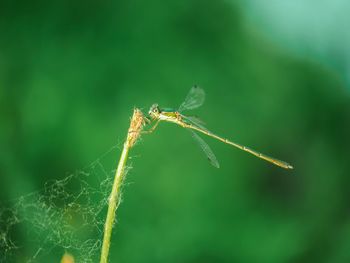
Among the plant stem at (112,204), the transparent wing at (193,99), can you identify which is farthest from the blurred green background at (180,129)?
the plant stem at (112,204)

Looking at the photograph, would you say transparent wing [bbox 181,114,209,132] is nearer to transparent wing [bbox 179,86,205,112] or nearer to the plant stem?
transparent wing [bbox 179,86,205,112]

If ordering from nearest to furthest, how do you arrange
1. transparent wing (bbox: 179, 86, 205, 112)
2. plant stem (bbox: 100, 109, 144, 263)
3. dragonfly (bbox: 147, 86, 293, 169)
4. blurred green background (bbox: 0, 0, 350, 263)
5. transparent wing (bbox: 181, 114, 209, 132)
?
plant stem (bbox: 100, 109, 144, 263) → dragonfly (bbox: 147, 86, 293, 169) → transparent wing (bbox: 181, 114, 209, 132) → transparent wing (bbox: 179, 86, 205, 112) → blurred green background (bbox: 0, 0, 350, 263)

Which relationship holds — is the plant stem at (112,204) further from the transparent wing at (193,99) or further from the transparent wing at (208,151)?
the transparent wing at (193,99)

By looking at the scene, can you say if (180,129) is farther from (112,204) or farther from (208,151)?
(112,204)

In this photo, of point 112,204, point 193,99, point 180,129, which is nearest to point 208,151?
point 193,99

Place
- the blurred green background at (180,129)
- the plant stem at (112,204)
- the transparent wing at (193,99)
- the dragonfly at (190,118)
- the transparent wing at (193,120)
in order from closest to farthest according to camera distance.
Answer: the plant stem at (112,204)
the dragonfly at (190,118)
the transparent wing at (193,120)
the transparent wing at (193,99)
the blurred green background at (180,129)

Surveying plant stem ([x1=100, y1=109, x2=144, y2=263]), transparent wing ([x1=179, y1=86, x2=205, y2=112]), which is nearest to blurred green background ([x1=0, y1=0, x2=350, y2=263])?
transparent wing ([x1=179, y1=86, x2=205, y2=112])

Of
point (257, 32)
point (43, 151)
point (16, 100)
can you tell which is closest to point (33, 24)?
point (16, 100)

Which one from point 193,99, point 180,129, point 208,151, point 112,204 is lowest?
point 112,204

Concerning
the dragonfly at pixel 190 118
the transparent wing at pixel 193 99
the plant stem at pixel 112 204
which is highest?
the transparent wing at pixel 193 99
